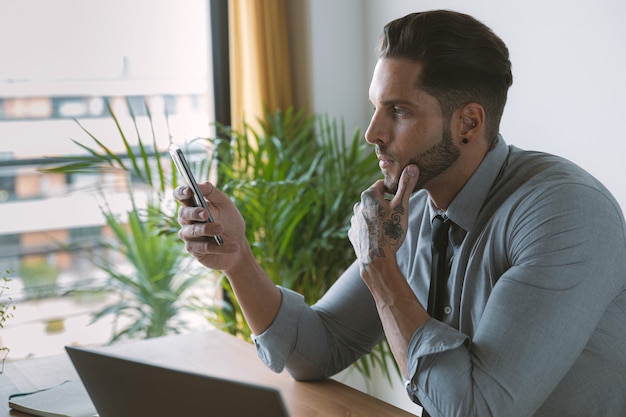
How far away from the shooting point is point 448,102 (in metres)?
1.72

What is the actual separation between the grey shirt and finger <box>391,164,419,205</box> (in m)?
0.10

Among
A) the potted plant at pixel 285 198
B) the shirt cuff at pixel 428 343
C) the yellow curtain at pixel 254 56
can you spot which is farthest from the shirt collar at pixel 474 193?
the yellow curtain at pixel 254 56

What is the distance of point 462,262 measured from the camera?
1.72 m

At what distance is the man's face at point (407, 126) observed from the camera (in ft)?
5.64

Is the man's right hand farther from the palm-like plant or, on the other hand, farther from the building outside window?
the building outside window

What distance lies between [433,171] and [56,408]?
3.00 feet

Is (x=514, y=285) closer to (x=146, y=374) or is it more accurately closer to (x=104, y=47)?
(x=146, y=374)

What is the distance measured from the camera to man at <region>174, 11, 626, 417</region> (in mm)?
1457

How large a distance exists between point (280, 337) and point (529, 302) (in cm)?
63

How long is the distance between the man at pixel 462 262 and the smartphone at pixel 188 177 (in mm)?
25

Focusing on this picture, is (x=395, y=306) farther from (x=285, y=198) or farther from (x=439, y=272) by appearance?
(x=285, y=198)

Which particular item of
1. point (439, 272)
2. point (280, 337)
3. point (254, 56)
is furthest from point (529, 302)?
point (254, 56)

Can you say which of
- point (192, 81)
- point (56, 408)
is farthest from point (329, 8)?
point (56, 408)

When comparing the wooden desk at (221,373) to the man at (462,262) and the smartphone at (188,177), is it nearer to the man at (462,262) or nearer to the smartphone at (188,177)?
the man at (462,262)
